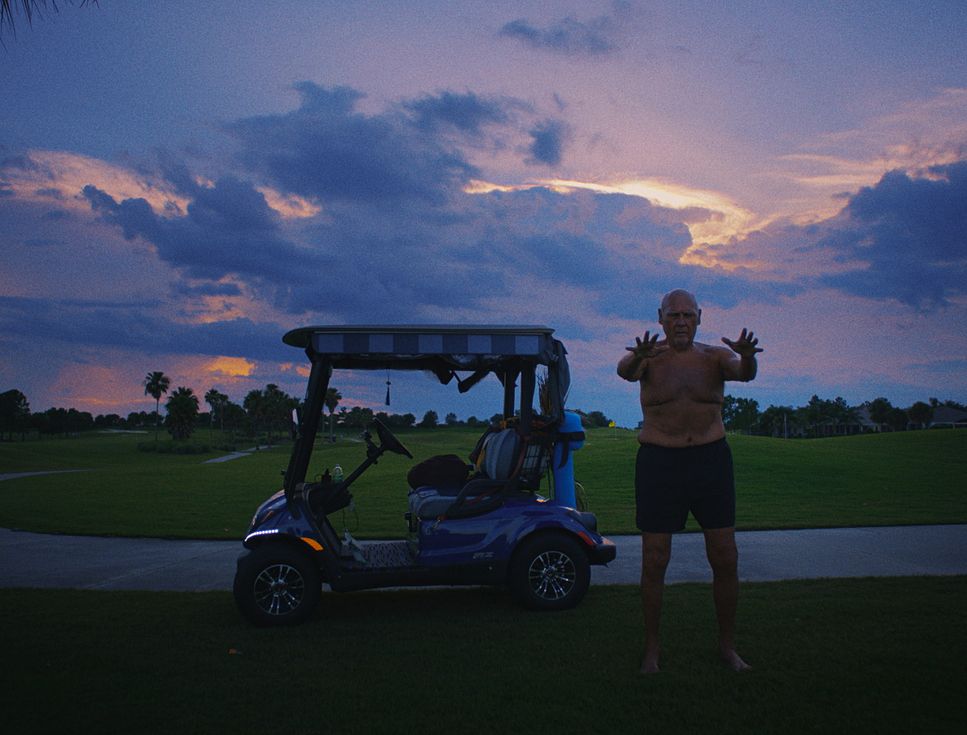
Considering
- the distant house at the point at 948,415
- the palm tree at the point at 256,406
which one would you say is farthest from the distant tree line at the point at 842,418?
the palm tree at the point at 256,406

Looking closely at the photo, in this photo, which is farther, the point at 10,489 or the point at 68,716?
the point at 10,489

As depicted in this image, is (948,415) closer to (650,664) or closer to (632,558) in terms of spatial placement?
(632,558)

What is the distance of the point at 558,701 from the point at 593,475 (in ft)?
61.6

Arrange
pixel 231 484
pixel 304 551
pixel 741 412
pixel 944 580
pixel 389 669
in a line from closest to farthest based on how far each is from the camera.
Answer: pixel 389 669
pixel 304 551
pixel 944 580
pixel 231 484
pixel 741 412

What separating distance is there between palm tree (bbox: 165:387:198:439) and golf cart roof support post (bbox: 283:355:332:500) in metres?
89.0

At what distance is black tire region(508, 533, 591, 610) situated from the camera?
6352 millimetres

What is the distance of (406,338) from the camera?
6.40 metres

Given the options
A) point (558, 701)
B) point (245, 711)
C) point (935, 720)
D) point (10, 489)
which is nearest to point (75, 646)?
point (245, 711)

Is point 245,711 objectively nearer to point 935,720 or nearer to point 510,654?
point 510,654

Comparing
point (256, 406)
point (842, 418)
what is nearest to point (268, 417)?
point (256, 406)

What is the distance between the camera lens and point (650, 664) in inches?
184

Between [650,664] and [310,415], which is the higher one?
[310,415]

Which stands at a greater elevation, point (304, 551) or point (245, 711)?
point (304, 551)

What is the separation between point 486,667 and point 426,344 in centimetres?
260
